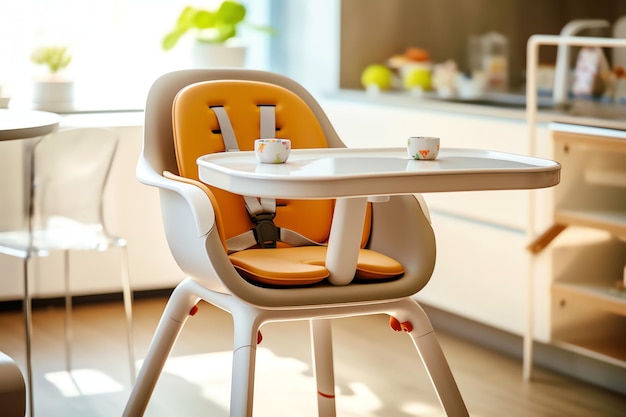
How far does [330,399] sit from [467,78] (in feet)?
6.86

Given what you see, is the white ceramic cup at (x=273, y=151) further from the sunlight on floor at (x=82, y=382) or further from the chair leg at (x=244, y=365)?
the sunlight on floor at (x=82, y=382)

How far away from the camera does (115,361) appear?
3154mm

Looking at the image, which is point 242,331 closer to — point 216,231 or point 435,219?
point 216,231

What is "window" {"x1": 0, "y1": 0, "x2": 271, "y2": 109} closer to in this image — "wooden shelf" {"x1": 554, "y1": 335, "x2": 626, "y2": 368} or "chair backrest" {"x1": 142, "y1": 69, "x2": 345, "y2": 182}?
"chair backrest" {"x1": 142, "y1": 69, "x2": 345, "y2": 182}

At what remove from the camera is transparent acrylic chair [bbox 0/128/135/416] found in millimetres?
2887

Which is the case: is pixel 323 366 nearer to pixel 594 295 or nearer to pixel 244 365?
pixel 244 365

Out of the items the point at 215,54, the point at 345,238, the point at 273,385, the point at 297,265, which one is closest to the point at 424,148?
the point at 345,238

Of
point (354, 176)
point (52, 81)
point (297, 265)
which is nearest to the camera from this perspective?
point (354, 176)

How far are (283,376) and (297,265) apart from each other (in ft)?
3.18

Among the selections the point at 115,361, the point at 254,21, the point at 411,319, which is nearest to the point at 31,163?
the point at 115,361

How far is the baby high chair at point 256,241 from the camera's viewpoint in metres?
2.03

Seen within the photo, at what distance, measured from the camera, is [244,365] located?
1.98m

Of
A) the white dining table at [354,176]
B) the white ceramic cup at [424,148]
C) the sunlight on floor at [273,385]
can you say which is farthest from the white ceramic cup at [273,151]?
the sunlight on floor at [273,385]

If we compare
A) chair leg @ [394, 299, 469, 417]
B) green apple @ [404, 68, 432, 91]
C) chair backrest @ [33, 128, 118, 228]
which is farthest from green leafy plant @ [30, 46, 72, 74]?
chair leg @ [394, 299, 469, 417]
